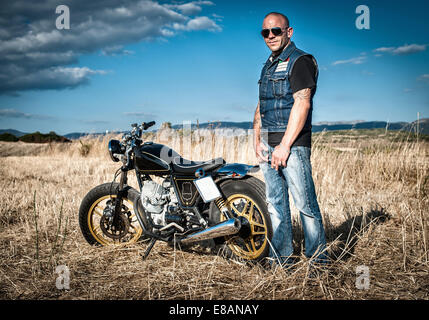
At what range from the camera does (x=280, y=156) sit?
256 cm

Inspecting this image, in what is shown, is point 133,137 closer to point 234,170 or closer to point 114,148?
point 114,148

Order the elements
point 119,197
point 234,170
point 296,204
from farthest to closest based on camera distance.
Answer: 1. point 119,197
2. point 234,170
3. point 296,204

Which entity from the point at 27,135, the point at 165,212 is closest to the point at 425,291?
the point at 165,212

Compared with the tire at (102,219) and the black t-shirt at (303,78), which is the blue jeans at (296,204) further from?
the tire at (102,219)

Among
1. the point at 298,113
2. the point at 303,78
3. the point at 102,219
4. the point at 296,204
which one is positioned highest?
the point at 303,78

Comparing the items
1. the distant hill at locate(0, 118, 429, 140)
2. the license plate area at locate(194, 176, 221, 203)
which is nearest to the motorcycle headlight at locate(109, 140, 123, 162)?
the license plate area at locate(194, 176, 221, 203)

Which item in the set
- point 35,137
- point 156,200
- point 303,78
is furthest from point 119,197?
point 35,137

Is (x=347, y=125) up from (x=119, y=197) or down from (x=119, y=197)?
up

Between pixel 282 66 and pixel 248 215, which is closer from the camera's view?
pixel 282 66

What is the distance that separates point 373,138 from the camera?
7703 millimetres

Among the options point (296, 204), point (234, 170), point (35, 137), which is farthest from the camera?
point (35, 137)

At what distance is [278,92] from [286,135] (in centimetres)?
41
